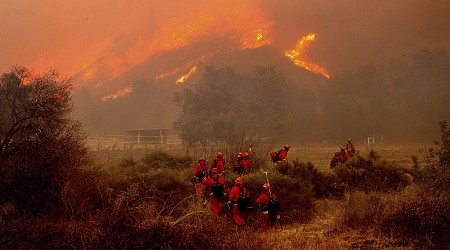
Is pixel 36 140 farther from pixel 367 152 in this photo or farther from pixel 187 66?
pixel 187 66

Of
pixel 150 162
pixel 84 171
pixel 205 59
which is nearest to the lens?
pixel 84 171

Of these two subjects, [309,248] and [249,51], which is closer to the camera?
[309,248]

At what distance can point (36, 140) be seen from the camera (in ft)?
47.8

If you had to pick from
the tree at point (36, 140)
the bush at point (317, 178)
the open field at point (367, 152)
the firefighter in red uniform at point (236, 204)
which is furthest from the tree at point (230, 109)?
the firefighter in red uniform at point (236, 204)

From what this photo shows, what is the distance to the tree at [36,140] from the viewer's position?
1326 cm

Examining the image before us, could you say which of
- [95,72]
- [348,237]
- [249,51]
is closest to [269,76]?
[348,237]

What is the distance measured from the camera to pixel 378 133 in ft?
211

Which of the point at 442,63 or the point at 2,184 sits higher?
the point at 442,63

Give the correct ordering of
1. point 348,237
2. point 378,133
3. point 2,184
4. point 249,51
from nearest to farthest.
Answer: point 348,237, point 2,184, point 378,133, point 249,51

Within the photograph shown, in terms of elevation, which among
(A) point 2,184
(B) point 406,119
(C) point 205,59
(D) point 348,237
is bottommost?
(D) point 348,237

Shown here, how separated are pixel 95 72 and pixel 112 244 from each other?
18266cm

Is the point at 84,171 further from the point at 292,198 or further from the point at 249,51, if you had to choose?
the point at 249,51

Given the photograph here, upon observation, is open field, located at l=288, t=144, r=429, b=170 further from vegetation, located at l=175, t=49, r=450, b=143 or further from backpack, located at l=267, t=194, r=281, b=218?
vegetation, located at l=175, t=49, r=450, b=143

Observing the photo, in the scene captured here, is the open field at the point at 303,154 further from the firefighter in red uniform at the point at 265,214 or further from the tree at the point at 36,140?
the firefighter in red uniform at the point at 265,214
